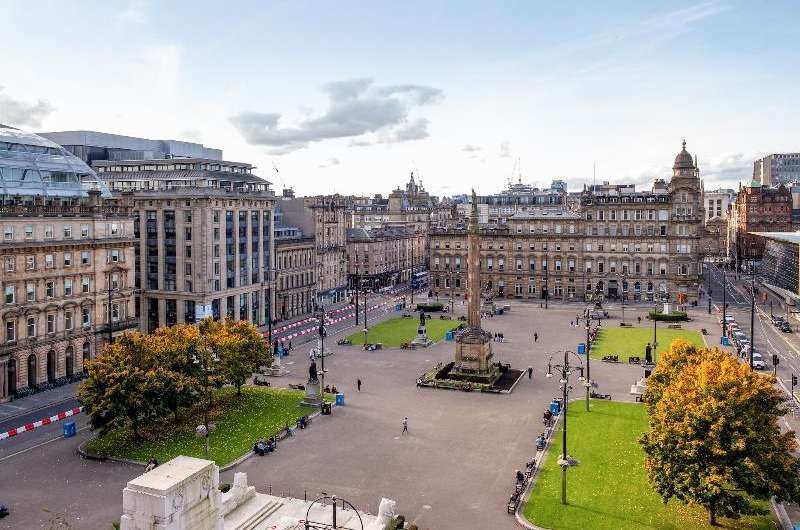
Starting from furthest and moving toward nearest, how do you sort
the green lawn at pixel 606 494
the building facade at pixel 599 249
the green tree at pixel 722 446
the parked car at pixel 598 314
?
1. the building facade at pixel 599 249
2. the parked car at pixel 598 314
3. the green lawn at pixel 606 494
4. the green tree at pixel 722 446

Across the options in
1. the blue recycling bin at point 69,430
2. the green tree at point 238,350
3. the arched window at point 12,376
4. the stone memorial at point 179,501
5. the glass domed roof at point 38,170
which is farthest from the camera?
the glass domed roof at point 38,170

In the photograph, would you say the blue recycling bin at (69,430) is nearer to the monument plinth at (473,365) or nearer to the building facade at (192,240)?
the monument plinth at (473,365)

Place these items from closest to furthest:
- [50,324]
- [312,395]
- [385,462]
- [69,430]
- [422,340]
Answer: [385,462] < [69,430] < [312,395] < [50,324] < [422,340]

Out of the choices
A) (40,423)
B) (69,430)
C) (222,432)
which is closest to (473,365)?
(222,432)

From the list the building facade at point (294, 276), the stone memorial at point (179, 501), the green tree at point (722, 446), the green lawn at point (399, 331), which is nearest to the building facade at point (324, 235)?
the building facade at point (294, 276)

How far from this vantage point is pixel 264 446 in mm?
46906

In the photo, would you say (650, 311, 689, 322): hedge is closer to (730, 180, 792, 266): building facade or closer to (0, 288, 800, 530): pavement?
(0, 288, 800, 530): pavement

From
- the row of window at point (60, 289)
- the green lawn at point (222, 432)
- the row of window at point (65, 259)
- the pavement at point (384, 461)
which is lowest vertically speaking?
the pavement at point (384, 461)

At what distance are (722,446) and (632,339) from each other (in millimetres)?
57666

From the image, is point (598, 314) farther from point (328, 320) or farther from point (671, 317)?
point (328, 320)

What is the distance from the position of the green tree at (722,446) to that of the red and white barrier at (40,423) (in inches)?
1719

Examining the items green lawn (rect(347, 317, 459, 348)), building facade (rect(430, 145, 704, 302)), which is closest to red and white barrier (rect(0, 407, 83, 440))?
green lawn (rect(347, 317, 459, 348))

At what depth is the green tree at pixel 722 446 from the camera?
110ft

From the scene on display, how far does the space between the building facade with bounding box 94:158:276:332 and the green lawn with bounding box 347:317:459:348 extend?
1429cm
